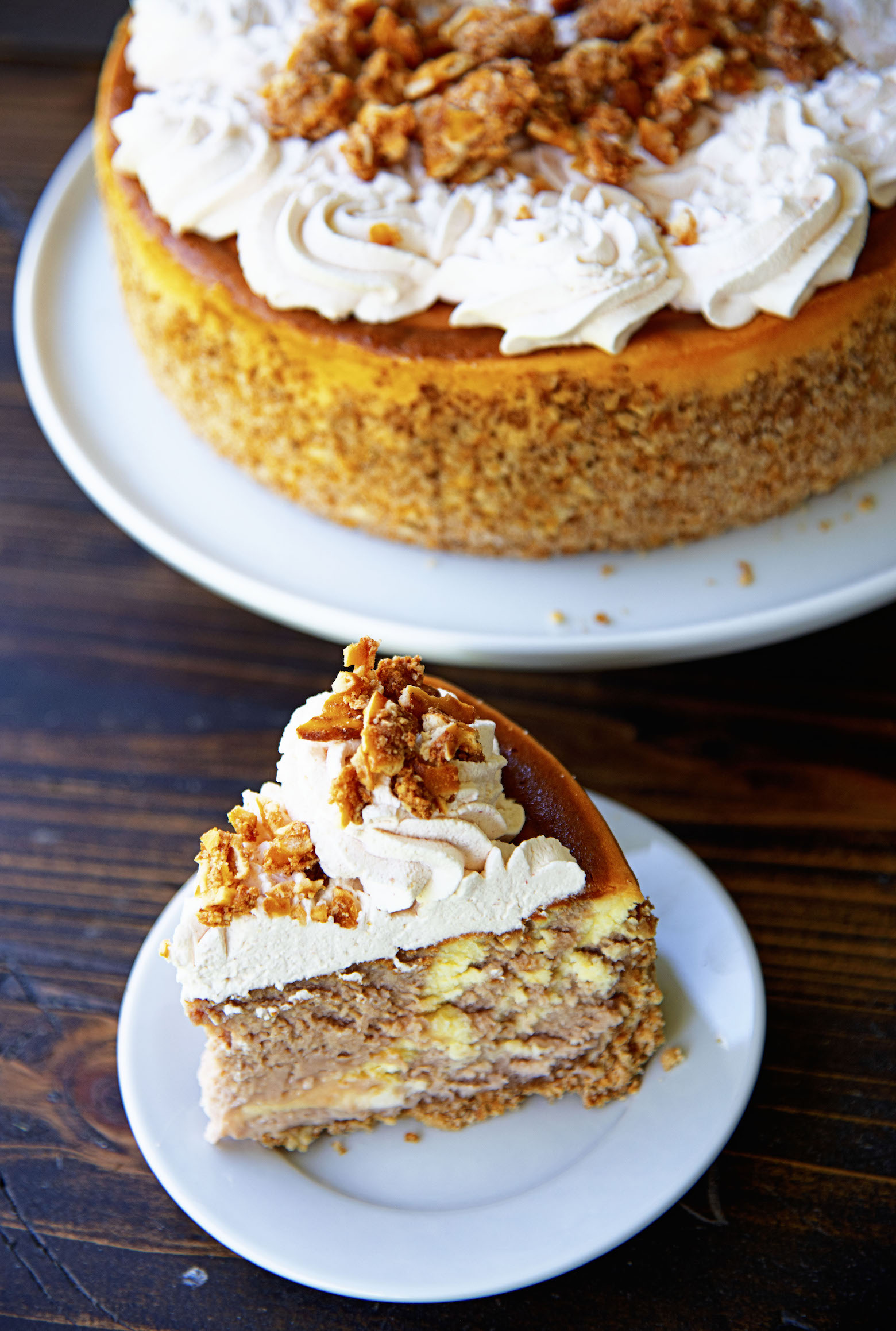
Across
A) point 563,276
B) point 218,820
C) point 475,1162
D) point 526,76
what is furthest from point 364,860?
point 526,76

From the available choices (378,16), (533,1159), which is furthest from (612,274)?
(533,1159)

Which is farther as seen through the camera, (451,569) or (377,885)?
(451,569)

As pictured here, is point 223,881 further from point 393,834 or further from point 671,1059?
point 671,1059

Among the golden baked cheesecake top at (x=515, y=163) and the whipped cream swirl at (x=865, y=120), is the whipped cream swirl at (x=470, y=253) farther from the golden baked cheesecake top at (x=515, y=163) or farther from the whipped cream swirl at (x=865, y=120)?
the whipped cream swirl at (x=865, y=120)

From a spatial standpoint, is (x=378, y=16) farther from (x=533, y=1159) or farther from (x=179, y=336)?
(x=533, y=1159)

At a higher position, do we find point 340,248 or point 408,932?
point 340,248

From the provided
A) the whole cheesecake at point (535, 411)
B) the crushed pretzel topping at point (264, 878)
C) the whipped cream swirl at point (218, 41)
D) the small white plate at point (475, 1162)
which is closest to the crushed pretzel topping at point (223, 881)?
the crushed pretzel topping at point (264, 878)
